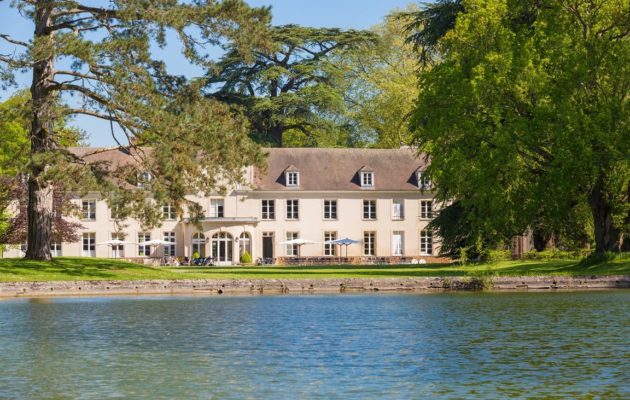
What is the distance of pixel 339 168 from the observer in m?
76.6

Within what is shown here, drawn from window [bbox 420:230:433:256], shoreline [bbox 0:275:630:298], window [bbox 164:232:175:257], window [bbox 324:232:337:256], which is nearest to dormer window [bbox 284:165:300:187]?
window [bbox 324:232:337:256]

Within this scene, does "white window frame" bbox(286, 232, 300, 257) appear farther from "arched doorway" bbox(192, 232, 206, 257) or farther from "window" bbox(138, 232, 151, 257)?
"window" bbox(138, 232, 151, 257)

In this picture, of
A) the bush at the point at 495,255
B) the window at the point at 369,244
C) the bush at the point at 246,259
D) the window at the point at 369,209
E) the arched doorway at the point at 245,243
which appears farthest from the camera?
the window at the point at 369,244

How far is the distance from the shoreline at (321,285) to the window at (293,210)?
39.8 metres

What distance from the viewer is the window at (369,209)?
76.8 m

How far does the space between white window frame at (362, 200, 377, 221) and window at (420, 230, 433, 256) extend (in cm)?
366

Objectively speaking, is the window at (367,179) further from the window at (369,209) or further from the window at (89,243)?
the window at (89,243)

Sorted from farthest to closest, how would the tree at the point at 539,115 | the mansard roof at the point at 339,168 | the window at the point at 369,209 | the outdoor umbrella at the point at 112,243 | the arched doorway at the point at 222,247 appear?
the window at the point at 369,209, the mansard roof at the point at 339,168, the arched doorway at the point at 222,247, the outdoor umbrella at the point at 112,243, the tree at the point at 539,115

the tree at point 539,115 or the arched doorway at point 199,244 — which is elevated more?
the tree at point 539,115

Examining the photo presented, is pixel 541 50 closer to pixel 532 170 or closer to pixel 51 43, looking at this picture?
pixel 532 170

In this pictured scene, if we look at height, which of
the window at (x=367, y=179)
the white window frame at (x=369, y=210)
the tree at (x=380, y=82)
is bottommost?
the white window frame at (x=369, y=210)

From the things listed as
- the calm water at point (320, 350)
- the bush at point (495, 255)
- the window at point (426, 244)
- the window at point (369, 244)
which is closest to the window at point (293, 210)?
the window at point (369, 244)

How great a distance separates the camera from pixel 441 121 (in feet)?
139

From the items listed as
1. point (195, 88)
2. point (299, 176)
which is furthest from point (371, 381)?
point (299, 176)
